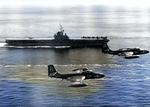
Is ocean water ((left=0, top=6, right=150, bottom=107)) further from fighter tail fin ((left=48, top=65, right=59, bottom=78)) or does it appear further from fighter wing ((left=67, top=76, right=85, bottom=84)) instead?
fighter tail fin ((left=48, top=65, right=59, bottom=78))

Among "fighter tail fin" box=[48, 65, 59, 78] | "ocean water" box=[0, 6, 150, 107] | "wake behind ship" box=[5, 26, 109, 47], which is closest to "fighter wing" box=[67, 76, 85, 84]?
"ocean water" box=[0, 6, 150, 107]

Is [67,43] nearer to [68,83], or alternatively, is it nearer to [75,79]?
[68,83]

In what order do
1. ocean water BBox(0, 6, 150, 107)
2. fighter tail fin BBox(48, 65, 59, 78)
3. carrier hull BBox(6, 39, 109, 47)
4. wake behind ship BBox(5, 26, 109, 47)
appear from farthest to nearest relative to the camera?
wake behind ship BBox(5, 26, 109, 47) → carrier hull BBox(6, 39, 109, 47) → fighter tail fin BBox(48, 65, 59, 78) → ocean water BBox(0, 6, 150, 107)

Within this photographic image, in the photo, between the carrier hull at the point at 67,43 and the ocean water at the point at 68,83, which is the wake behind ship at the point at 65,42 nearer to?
the carrier hull at the point at 67,43

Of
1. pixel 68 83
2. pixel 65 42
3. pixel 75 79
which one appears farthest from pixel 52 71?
pixel 65 42

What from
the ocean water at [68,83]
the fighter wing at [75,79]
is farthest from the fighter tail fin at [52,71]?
the fighter wing at [75,79]

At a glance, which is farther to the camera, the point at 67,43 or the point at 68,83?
the point at 67,43

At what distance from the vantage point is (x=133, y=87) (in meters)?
96.8

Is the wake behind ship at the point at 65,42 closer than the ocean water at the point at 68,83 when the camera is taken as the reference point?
No

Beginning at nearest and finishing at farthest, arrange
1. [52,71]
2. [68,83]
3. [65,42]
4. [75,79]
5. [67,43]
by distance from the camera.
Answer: [75,79]
[52,71]
[68,83]
[67,43]
[65,42]

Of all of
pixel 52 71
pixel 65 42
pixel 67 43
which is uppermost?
pixel 65 42

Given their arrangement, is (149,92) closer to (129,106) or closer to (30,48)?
(129,106)

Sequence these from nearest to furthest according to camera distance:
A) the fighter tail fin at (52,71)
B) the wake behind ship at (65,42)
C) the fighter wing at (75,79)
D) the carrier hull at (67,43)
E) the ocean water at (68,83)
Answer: the ocean water at (68,83), the fighter wing at (75,79), the fighter tail fin at (52,71), the carrier hull at (67,43), the wake behind ship at (65,42)

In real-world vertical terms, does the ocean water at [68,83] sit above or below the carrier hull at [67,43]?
below
